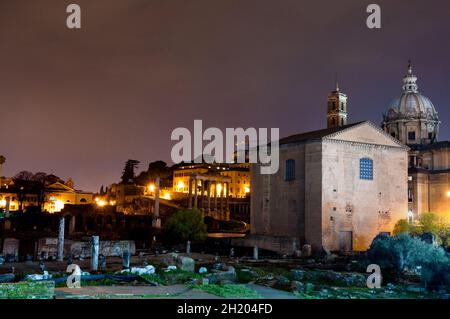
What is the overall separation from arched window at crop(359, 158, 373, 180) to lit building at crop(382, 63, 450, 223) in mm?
13848

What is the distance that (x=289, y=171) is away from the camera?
44.9 m

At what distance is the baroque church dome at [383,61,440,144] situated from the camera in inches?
2815

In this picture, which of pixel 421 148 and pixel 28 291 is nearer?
pixel 28 291

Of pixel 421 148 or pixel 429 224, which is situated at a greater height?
pixel 421 148

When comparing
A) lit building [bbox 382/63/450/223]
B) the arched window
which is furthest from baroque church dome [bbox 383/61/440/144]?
the arched window

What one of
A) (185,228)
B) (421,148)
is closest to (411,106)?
(421,148)

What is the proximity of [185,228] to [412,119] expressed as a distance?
41364 mm

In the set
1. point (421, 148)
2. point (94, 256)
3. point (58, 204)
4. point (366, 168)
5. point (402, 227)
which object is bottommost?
point (94, 256)

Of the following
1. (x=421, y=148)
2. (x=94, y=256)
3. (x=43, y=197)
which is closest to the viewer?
(x=94, y=256)

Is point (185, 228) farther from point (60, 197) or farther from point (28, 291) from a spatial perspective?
point (60, 197)

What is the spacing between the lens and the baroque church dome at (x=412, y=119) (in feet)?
235


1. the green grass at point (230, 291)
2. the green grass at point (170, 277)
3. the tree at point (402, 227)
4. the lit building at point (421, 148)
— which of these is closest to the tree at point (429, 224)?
the tree at point (402, 227)
